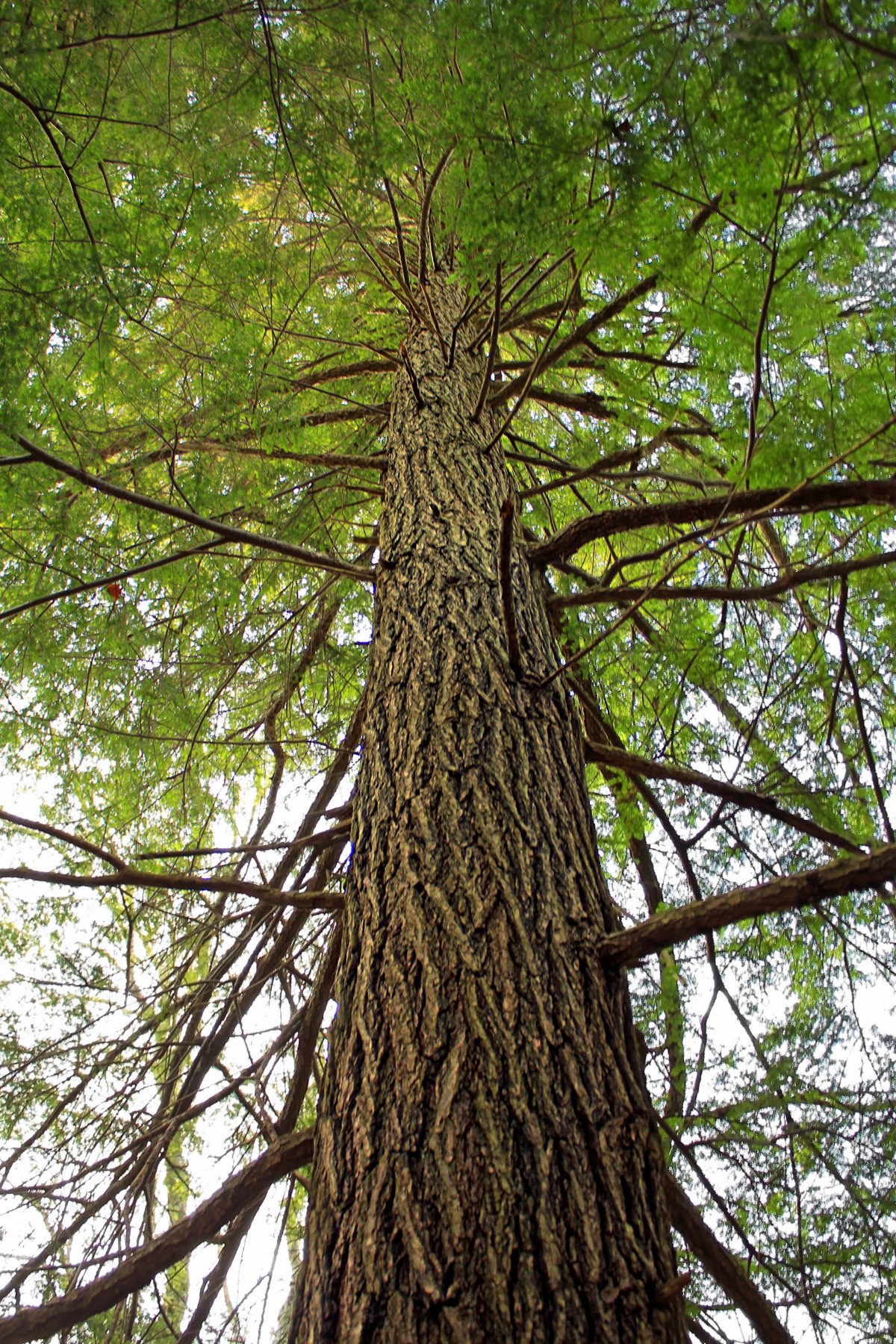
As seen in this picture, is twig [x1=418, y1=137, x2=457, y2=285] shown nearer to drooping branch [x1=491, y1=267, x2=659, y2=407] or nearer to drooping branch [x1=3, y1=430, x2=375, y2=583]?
drooping branch [x1=491, y1=267, x2=659, y2=407]

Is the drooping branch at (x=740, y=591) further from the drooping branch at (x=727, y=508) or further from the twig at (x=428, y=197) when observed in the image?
the twig at (x=428, y=197)

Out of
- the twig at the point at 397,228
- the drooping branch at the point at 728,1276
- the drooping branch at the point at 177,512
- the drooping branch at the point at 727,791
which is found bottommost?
the drooping branch at the point at 728,1276

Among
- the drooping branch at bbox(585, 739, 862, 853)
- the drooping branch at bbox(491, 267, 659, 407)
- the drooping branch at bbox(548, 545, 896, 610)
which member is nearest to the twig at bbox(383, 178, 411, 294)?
the drooping branch at bbox(491, 267, 659, 407)

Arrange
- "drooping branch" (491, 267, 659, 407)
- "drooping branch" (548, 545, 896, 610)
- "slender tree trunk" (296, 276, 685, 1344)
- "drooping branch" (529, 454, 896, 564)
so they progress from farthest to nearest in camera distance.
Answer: "drooping branch" (491, 267, 659, 407) < "drooping branch" (529, 454, 896, 564) < "drooping branch" (548, 545, 896, 610) < "slender tree trunk" (296, 276, 685, 1344)

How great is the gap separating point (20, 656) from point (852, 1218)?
3.21 m

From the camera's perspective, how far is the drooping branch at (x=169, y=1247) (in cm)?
137

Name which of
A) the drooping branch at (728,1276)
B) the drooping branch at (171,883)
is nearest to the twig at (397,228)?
the drooping branch at (171,883)

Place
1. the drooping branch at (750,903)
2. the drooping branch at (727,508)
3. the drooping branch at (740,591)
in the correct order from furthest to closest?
1. the drooping branch at (727,508)
2. the drooping branch at (740,591)
3. the drooping branch at (750,903)

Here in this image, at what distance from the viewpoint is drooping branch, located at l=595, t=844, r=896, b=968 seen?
3.83ft

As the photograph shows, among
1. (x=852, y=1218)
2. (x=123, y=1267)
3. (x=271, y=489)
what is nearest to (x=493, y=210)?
(x=271, y=489)

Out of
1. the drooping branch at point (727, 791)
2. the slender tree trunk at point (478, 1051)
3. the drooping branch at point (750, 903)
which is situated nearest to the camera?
the slender tree trunk at point (478, 1051)

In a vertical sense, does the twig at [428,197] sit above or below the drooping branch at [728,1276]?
above

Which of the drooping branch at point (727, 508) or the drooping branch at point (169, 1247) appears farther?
the drooping branch at point (727, 508)

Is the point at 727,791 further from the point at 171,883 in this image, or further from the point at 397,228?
the point at 397,228
